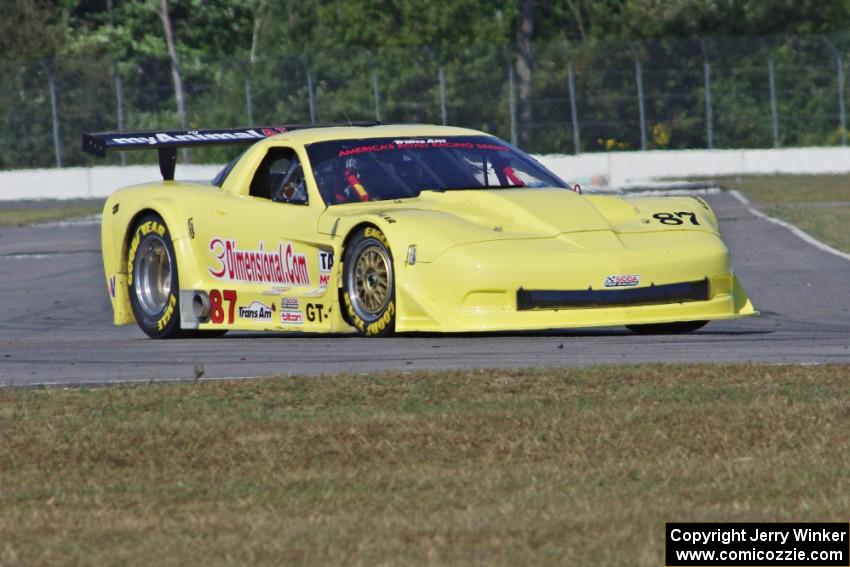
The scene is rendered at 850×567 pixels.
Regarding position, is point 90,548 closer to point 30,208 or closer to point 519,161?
point 519,161

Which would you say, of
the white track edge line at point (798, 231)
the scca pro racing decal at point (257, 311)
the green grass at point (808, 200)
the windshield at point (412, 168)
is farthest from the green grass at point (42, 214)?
the windshield at point (412, 168)

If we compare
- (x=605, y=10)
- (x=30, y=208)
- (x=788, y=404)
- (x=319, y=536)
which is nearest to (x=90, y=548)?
(x=319, y=536)

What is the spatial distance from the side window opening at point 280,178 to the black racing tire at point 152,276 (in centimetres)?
71

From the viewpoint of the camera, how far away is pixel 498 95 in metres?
41.1

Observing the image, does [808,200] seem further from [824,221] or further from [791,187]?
[824,221]

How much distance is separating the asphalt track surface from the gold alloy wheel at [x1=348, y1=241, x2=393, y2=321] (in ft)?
0.64

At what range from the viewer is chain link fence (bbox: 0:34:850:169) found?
40.0 m

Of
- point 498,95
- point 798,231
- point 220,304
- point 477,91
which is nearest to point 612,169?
point 498,95

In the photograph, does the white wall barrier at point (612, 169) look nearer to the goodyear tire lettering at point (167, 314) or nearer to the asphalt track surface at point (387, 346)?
the asphalt track surface at point (387, 346)

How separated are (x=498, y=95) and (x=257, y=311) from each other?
3067 cm

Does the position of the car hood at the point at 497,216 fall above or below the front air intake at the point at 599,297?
above

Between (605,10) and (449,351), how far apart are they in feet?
168

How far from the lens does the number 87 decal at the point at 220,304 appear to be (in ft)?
36.5

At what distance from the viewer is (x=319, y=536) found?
516 centimetres
